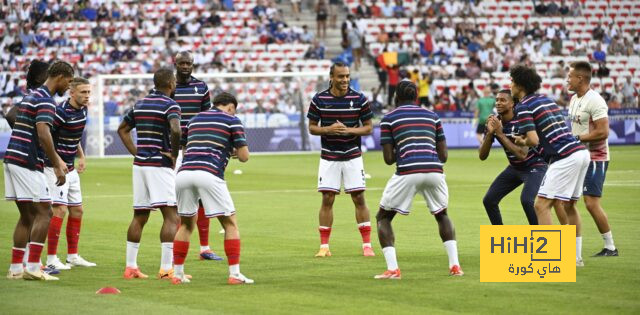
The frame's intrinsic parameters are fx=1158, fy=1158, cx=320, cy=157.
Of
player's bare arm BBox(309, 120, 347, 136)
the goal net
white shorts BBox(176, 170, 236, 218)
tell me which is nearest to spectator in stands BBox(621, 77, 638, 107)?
the goal net

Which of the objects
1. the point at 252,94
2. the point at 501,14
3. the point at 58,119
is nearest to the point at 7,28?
the point at 252,94

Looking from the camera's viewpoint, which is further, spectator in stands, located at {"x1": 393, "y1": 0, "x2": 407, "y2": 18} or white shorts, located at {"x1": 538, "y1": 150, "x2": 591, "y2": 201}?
spectator in stands, located at {"x1": 393, "y1": 0, "x2": 407, "y2": 18}

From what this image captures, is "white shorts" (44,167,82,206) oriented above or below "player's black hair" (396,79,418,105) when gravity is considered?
below

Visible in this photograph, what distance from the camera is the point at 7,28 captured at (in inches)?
1737

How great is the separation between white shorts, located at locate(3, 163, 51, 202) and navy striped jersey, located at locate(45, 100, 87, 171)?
630mm

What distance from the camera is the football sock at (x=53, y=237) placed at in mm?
13812

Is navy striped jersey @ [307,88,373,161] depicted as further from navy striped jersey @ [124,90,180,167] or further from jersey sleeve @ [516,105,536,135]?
navy striped jersey @ [124,90,180,167]

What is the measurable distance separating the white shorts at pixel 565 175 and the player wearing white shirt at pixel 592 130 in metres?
0.65

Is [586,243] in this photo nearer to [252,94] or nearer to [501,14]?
[252,94]

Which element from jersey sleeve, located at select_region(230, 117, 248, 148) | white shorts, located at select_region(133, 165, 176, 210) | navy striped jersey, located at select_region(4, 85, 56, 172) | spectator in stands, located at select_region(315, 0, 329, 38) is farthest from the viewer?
spectator in stands, located at select_region(315, 0, 329, 38)

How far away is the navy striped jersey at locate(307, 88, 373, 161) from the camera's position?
1508cm

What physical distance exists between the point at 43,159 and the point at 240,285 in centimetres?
268

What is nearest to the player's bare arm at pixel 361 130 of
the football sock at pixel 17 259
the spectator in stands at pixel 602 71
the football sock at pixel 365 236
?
the football sock at pixel 365 236

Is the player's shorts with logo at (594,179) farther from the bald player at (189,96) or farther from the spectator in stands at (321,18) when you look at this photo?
the spectator in stands at (321,18)
